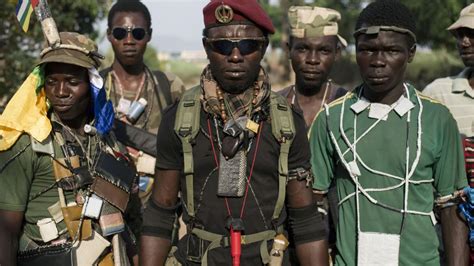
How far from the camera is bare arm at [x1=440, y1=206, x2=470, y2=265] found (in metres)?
3.79

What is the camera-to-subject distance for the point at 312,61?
530 centimetres

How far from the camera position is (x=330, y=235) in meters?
4.37

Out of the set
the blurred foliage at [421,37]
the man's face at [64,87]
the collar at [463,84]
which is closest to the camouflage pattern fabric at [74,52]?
the man's face at [64,87]

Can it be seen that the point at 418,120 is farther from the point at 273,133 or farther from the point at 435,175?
the point at 273,133

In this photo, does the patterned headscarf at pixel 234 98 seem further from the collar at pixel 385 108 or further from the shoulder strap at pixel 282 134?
the collar at pixel 385 108

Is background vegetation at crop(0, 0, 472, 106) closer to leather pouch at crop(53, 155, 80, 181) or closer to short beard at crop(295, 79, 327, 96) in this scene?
short beard at crop(295, 79, 327, 96)

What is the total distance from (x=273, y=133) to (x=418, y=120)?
2.79ft

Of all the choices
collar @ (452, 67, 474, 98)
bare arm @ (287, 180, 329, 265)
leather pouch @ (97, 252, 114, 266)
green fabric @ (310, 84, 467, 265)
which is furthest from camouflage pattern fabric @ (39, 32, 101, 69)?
collar @ (452, 67, 474, 98)

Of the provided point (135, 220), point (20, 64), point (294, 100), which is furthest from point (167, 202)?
point (20, 64)

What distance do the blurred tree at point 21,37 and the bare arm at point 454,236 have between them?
8.41 meters

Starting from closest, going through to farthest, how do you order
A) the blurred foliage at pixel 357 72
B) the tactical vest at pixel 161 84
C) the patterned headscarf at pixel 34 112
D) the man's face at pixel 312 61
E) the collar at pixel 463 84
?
the patterned headscarf at pixel 34 112 → the collar at pixel 463 84 → the man's face at pixel 312 61 → the tactical vest at pixel 161 84 → the blurred foliage at pixel 357 72

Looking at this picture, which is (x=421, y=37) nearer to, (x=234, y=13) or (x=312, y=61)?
(x=312, y=61)

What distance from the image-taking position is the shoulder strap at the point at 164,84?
5.92 metres

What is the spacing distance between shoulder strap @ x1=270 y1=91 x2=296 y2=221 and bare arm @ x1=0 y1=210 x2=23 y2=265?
1322mm
